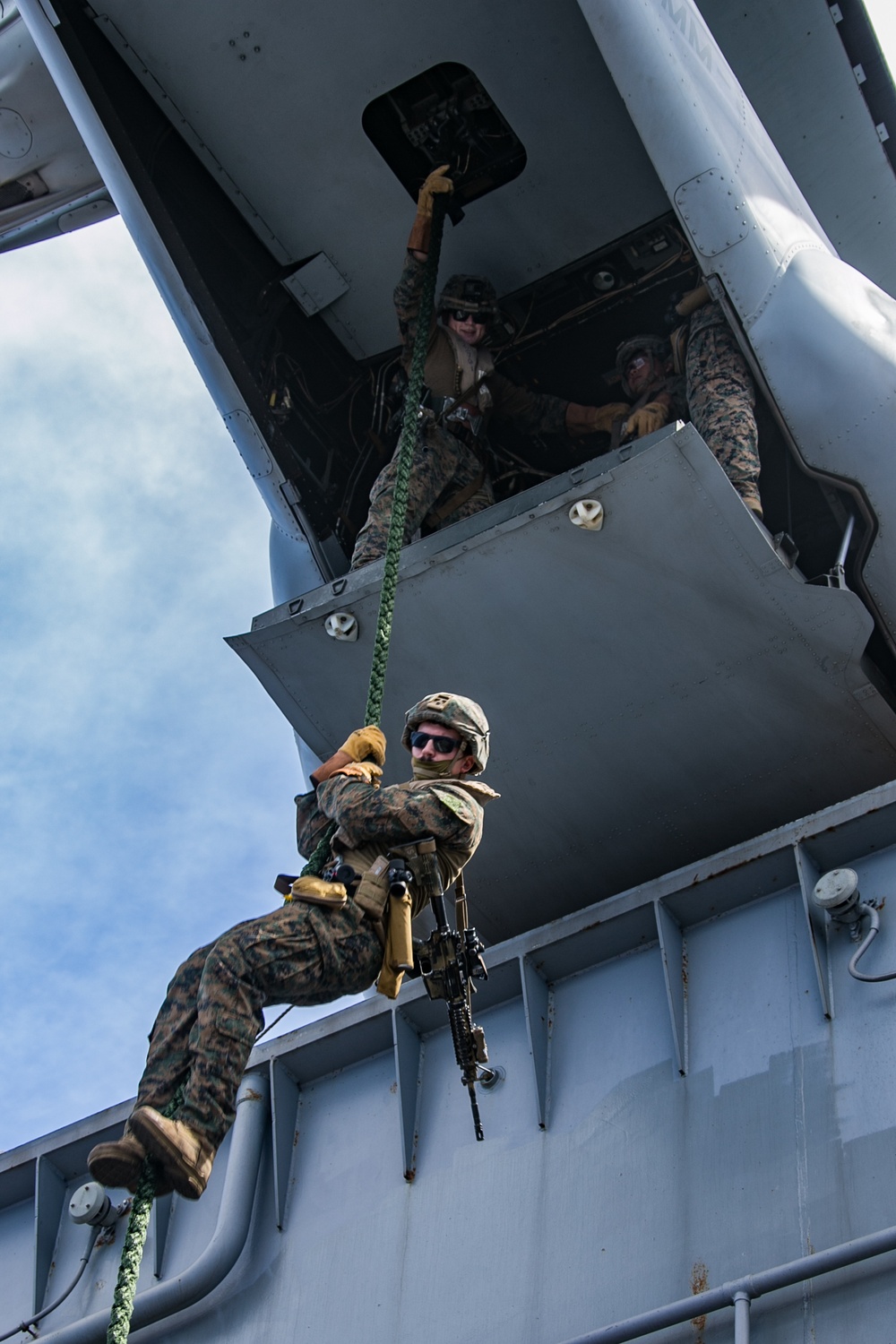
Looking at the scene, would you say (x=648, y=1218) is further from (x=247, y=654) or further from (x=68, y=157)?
(x=68, y=157)

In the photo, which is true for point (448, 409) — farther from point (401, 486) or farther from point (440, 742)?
point (440, 742)

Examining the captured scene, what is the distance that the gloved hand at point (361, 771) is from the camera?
222 inches

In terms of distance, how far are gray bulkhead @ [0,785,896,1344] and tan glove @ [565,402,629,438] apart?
138 inches

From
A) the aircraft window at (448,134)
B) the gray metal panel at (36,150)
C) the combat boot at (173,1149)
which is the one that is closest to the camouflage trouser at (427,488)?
the aircraft window at (448,134)

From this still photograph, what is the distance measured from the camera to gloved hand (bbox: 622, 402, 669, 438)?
29.0ft

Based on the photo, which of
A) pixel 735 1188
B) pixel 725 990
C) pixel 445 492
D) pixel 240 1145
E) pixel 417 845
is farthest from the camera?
pixel 445 492

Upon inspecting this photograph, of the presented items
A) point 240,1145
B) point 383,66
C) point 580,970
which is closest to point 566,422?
point 383,66

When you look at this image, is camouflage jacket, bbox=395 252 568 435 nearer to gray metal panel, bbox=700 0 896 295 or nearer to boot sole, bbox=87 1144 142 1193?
gray metal panel, bbox=700 0 896 295

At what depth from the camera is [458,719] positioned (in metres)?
5.88

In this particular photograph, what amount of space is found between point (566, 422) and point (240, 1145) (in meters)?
5.05

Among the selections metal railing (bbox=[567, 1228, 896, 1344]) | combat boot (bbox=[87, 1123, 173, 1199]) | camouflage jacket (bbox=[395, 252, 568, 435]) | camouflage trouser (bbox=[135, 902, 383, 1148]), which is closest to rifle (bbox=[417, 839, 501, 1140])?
camouflage trouser (bbox=[135, 902, 383, 1148])

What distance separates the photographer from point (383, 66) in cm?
959

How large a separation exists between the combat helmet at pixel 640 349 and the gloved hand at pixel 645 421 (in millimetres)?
876

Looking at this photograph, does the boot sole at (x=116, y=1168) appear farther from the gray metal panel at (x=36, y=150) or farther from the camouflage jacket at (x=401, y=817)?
the gray metal panel at (x=36, y=150)
